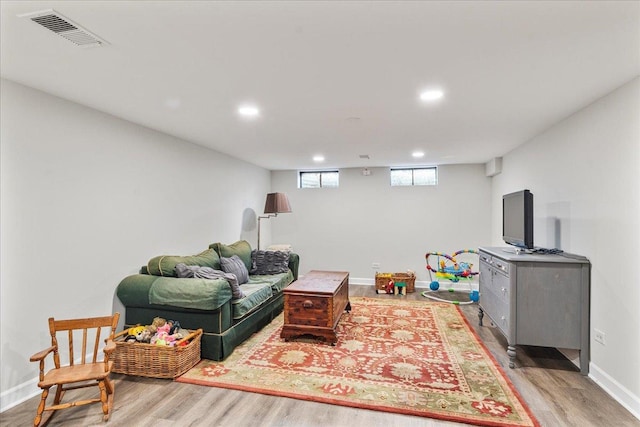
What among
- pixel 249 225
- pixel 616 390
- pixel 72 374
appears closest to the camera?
pixel 72 374

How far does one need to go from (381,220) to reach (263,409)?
4601 mm

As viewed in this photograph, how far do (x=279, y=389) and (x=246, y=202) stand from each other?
382 centimetres

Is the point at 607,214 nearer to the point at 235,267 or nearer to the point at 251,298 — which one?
the point at 251,298

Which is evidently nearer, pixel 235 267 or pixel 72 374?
pixel 72 374

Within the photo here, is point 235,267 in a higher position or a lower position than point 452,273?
higher

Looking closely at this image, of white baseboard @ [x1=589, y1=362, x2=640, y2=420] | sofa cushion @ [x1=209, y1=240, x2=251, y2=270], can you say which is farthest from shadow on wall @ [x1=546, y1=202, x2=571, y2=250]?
sofa cushion @ [x1=209, y1=240, x2=251, y2=270]

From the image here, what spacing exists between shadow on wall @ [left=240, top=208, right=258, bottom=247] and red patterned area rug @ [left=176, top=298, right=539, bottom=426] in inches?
87.5

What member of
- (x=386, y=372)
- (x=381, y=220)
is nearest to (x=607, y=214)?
(x=386, y=372)

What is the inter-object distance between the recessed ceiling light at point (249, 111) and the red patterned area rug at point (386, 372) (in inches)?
92.9

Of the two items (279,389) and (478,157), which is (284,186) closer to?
(478,157)

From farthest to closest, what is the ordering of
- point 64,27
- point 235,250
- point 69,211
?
point 235,250, point 69,211, point 64,27

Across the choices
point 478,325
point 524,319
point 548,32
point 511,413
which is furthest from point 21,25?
point 478,325

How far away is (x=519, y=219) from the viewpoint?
3.41 m

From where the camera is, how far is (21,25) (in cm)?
166
